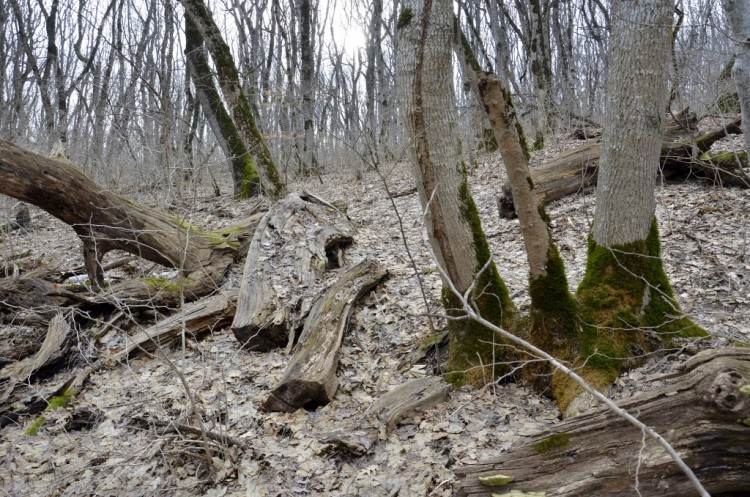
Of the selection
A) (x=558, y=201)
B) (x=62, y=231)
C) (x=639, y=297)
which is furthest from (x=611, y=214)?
(x=62, y=231)

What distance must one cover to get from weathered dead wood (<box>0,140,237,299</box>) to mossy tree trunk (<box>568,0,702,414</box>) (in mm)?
3719

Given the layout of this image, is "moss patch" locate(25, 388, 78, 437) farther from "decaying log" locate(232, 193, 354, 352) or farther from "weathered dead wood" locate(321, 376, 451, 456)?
"weathered dead wood" locate(321, 376, 451, 456)

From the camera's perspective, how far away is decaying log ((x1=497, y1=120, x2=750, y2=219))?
23.9 feet

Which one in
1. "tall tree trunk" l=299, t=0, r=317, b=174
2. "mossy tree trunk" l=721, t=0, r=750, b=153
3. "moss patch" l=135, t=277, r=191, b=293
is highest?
"tall tree trunk" l=299, t=0, r=317, b=174

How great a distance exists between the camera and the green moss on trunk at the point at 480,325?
392cm

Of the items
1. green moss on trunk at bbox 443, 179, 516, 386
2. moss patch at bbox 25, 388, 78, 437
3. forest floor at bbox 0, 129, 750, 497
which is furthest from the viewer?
moss patch at bbox 25, 388, 78, 437

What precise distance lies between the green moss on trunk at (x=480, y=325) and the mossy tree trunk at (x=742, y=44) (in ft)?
6.86

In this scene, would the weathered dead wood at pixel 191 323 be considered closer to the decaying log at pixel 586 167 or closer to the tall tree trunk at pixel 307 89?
the decaying log at pixel 586 167

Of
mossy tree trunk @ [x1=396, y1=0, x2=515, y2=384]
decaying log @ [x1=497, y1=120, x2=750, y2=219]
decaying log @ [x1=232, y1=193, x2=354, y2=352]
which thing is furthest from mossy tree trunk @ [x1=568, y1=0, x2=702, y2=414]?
decaying log @ [x1=497, y1=120, x2=750, y2=219]

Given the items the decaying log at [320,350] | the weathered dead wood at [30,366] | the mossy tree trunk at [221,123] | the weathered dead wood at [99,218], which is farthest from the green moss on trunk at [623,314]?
the mossy tree trunk at [221,123]

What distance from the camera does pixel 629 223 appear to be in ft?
11.8

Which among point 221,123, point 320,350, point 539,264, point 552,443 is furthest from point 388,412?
point 221,123

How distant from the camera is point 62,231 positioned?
11305 millimetres

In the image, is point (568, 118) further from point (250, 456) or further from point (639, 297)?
point (250, 456)
